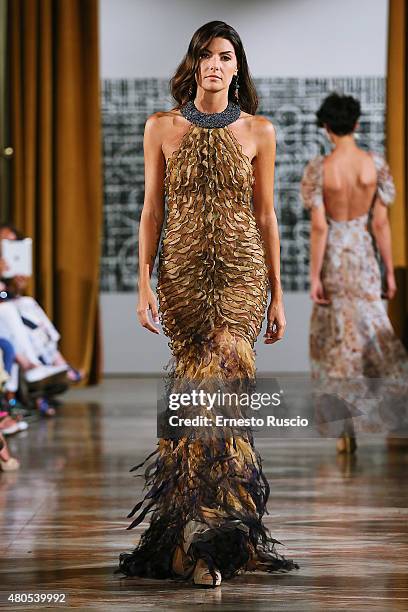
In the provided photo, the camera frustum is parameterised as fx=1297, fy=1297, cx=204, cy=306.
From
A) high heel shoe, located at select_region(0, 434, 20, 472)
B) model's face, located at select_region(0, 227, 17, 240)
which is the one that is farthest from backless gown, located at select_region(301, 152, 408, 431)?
model's face, located at select_region(0, 227, 17, 240)

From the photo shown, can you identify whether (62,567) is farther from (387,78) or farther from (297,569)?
(387,78)

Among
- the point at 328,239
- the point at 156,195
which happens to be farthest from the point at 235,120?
the point at 328,239

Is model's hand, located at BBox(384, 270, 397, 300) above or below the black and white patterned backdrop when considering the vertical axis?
below

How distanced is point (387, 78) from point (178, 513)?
6.03 meters

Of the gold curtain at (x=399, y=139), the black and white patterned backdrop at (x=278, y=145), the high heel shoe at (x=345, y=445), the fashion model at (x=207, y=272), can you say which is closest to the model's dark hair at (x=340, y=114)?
the high heel shoe at (x=345, y=445)

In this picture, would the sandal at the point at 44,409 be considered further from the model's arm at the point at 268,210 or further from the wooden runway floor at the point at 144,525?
the model's arm at the point at 268,210

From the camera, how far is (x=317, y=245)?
5348mm

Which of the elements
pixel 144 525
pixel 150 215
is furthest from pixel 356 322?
pixel 150 215

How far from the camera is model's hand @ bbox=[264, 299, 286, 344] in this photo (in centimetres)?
305

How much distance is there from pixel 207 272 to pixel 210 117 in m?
0.35

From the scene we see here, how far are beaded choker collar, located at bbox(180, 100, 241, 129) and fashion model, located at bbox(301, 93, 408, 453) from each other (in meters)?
2.35

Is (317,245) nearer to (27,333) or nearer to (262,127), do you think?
(27,333)

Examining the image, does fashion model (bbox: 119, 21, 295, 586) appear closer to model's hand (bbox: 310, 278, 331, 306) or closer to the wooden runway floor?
the wooden runway floor

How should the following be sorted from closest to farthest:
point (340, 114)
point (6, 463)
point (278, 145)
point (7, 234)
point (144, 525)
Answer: point (144, 525) → point (6, 463) → point (340, 114) → point (7, 234) → point (278, 145)
